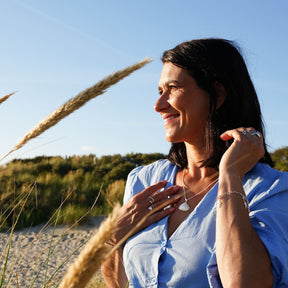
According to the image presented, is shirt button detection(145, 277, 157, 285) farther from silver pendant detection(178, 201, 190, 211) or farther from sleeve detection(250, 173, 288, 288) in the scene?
sleeve detection(250, 173, 288, 288)

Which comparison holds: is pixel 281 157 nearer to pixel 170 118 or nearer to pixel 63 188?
pixel 63 188

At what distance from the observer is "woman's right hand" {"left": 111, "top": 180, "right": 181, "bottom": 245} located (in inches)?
92.7

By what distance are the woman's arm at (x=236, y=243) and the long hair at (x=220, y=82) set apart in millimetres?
427

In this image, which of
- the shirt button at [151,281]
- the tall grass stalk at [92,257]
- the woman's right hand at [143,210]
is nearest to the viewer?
the tall grass stalk at [92,257]

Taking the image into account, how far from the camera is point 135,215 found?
236 cm

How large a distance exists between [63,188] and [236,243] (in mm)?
10244

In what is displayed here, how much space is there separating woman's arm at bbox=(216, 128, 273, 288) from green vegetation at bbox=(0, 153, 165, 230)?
5129mm

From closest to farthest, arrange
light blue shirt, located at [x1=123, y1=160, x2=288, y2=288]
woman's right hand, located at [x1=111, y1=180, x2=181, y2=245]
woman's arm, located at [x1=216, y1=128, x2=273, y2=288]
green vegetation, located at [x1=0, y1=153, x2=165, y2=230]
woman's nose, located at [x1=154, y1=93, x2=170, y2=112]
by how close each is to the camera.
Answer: woman's arm, located at [x1=216, y1=128, x2=273, y2=288]
light blue shirt, located at [x1=123, y1=160, x2=288, y2=288]
woman's right hand, located at [x1=111, y1=180, x2=181, y2=245]
woman's nose, located at [x1=154, y1=93, x2=170, y2=112]
green vegetation, located at [x1=0, y1=153, x2=165, y2=230]

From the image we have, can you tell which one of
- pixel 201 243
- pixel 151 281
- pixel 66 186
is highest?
pixel 201 243

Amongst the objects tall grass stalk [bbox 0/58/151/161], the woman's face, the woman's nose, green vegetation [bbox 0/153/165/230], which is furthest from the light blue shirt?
green vegetation [bbox 0/153/165/230]

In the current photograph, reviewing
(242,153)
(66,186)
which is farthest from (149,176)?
(66,186)

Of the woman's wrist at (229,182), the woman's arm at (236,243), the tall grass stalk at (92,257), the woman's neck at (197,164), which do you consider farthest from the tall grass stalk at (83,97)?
the woman's neck at (197,164)

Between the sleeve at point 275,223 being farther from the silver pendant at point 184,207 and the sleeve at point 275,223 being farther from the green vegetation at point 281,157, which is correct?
the green vegetation at point 281,157

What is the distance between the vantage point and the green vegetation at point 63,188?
9844mm
